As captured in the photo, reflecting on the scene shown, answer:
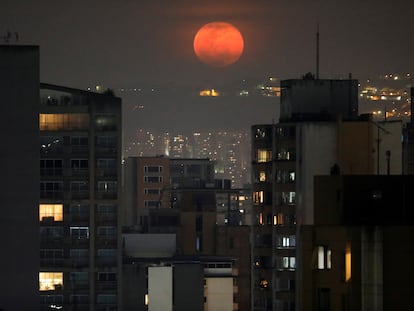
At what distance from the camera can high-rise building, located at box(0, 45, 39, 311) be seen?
32.0 meters

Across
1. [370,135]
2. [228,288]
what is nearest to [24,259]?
[370,135]

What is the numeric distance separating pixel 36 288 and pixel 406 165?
85.2 m

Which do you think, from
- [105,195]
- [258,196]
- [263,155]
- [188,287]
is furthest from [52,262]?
[188,287]

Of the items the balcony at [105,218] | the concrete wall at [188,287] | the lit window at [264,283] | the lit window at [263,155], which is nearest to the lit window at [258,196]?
the lit window at [263,155]

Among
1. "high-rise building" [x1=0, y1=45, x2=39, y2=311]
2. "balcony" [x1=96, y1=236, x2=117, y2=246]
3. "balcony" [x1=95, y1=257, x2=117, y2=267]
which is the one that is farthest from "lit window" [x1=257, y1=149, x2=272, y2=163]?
"high-rise building" [x1=0, y1=45, x2=39, y2=311]

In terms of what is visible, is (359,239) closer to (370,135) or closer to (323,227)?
(323,227)

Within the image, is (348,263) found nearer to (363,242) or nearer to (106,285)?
(363,242)

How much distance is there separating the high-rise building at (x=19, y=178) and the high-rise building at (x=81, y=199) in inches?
3003

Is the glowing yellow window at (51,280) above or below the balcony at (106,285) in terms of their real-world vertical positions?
above

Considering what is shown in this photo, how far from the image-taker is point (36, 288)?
31.9 metres

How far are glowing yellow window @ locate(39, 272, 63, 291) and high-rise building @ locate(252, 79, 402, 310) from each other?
12267mm

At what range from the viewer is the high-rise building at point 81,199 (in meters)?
110

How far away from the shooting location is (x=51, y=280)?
10881cm

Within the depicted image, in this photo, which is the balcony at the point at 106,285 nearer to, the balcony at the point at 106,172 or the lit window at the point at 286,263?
the balcony at the point at 106,172
